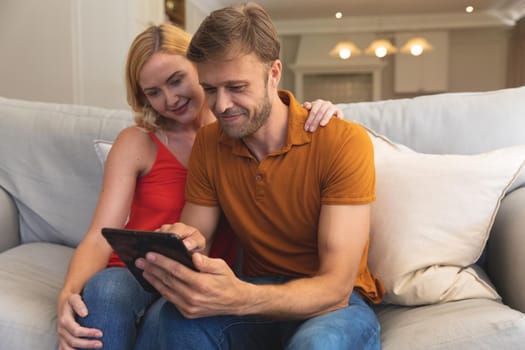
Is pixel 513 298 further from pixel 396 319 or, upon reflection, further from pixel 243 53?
pixel 243 53

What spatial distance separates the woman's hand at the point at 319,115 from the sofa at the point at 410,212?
22 cm

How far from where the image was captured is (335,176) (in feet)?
3.74

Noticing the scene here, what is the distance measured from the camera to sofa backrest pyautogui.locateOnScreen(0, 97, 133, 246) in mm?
1796

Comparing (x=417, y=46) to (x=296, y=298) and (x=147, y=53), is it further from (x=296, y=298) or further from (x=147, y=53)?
(x=296, y=298)

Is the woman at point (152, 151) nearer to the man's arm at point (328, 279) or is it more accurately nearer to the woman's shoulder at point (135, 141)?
the woman's shoulder at point (135, 141)

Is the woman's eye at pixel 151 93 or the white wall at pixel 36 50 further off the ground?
the white wall at pixel 36 50

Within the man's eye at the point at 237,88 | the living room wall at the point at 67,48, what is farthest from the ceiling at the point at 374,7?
the man's eye at the point at 237,88

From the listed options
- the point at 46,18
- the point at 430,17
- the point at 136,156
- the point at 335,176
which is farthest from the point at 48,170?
the point at 430,17

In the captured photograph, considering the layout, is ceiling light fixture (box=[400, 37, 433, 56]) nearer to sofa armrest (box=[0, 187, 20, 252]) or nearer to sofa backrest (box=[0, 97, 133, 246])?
sofa backrest (box=[0, 97, 133, 246])

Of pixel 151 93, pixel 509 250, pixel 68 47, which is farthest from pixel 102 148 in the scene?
pixel 68 47

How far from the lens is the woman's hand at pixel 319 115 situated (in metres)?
1.21

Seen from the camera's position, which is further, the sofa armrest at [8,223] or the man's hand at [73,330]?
the sofa armrest at [8,223]

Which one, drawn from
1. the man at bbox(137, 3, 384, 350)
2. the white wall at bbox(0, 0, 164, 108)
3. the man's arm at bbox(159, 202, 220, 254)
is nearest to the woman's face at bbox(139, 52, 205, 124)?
the man at bbox(137, 3, 384, 350)

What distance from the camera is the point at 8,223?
1.82 m
